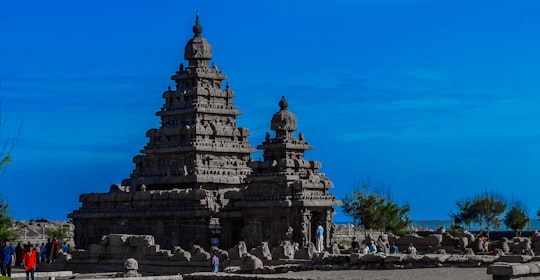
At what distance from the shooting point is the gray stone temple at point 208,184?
53781mm

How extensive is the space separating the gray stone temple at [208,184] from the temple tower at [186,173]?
2.4 inches

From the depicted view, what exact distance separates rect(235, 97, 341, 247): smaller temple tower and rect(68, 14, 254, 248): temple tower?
8.54 ft

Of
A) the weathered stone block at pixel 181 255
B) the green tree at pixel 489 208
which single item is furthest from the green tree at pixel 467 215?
the weathered stone block at pixel 181 255

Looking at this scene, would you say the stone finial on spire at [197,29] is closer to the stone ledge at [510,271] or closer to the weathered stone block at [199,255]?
the weathered stone block at [199,255]

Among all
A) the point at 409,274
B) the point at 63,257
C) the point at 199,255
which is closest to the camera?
the point at 409,274

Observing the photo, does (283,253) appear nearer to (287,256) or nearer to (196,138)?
(287,256)

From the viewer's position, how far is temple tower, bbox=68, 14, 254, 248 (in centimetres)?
5731

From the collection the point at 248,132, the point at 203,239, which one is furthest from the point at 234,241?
the point at 248,132

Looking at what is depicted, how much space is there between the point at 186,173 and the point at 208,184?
1.45m

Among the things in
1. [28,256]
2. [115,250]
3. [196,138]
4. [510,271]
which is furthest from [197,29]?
[510,271]

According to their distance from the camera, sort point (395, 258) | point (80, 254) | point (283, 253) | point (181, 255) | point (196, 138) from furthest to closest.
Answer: point (196, 138) → point (80, 254) → point (181, 255) → point (283, 253) → point (395, 258)

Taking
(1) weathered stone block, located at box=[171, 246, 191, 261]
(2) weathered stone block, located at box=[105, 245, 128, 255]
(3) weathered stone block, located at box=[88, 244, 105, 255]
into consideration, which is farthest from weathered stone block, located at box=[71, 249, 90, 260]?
(1) weathered stone block, located at box=[171, 246, 191, 261]

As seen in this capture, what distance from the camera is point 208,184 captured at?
200ft

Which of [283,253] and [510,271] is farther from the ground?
→ [283,253]
